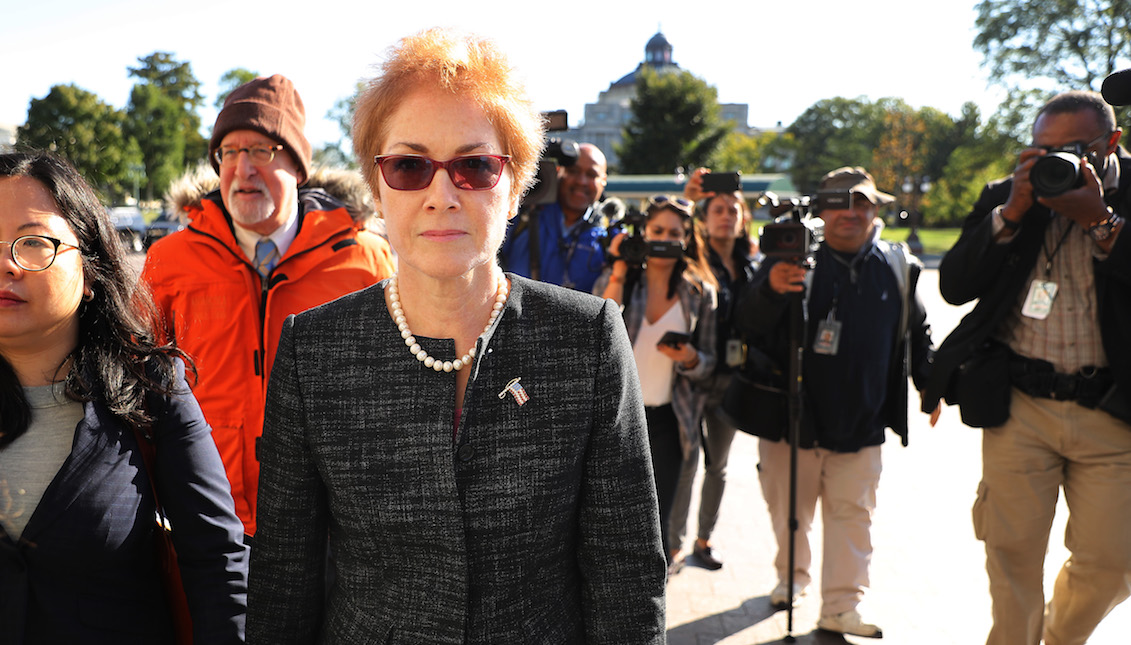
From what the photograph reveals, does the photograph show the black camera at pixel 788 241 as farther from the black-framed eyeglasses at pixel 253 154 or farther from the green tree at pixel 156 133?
the green tree at pixel 156 133

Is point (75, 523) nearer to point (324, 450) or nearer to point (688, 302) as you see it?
point (324, 450)

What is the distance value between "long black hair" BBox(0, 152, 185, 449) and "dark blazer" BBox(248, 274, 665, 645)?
0.43 metres

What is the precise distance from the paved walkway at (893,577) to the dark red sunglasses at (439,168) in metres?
3.08

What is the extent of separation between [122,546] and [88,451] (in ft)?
0.69

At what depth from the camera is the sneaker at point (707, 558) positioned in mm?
4727

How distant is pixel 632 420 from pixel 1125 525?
2662 millimetres

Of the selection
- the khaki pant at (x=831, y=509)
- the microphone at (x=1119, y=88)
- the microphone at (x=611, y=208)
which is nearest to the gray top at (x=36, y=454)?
the microphone at (x=1119, y=88)

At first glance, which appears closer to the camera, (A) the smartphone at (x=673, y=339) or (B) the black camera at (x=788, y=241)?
(B) the black camera at (x=788, y=241)

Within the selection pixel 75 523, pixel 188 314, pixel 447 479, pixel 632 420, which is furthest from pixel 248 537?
pixel 632 420

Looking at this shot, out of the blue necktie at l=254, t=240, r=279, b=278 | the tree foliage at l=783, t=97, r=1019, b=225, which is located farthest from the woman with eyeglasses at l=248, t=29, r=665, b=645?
the tree foliage at l=783, t=97, r=1019, b=225

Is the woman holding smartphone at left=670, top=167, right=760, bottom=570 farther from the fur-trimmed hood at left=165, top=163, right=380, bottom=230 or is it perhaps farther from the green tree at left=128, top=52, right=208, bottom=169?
the green tree at left=128, top=52, right=208, bottom=169

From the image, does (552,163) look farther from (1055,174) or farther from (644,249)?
(1055,174)

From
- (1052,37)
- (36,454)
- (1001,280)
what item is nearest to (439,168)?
(36,454)

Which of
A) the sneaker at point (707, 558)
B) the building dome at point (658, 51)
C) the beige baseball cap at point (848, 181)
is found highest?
the building dome at point (658, 51)
